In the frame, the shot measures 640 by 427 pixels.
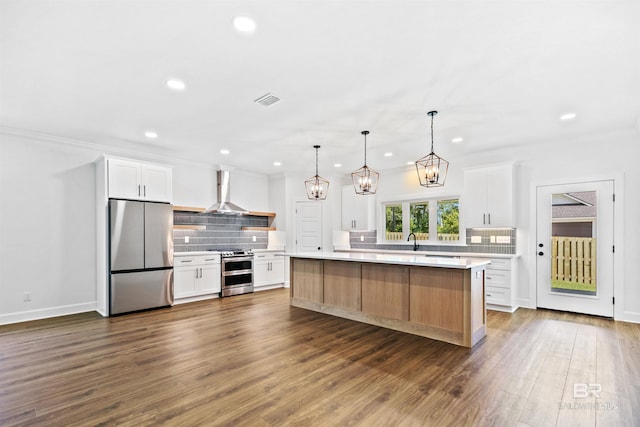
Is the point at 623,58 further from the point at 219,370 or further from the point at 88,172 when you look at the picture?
the point at 88,172

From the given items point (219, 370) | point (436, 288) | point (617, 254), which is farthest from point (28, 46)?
point (617, 254)

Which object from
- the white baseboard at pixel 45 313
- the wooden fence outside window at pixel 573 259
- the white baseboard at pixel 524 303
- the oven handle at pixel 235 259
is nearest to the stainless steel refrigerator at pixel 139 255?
the white baseboard at pixel 45 313

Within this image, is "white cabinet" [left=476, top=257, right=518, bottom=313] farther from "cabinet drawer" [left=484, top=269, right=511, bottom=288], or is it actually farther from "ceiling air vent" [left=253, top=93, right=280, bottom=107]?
"ceiling air vent" [left=253, top=93, right=280, bottom=107]

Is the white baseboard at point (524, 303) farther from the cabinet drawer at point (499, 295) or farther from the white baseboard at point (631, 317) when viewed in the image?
the white baseboard at point (631, 317)

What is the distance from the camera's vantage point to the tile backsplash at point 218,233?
638cm

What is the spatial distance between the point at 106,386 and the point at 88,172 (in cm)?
388

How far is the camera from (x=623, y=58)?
8.59ft

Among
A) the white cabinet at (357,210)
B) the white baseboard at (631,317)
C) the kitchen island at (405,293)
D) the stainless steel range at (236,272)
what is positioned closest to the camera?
the kitchen island at (405,293)

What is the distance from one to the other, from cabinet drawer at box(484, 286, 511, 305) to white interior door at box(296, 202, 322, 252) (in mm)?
3703

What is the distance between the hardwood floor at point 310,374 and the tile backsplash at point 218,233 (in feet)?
7.28

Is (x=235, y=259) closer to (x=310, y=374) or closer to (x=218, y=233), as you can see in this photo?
(x=218, y=233)

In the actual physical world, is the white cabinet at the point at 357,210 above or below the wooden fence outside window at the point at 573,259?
above

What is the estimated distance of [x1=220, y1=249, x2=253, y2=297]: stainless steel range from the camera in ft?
20.8

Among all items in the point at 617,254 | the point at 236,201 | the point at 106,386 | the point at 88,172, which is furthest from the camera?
the point at 236,201
